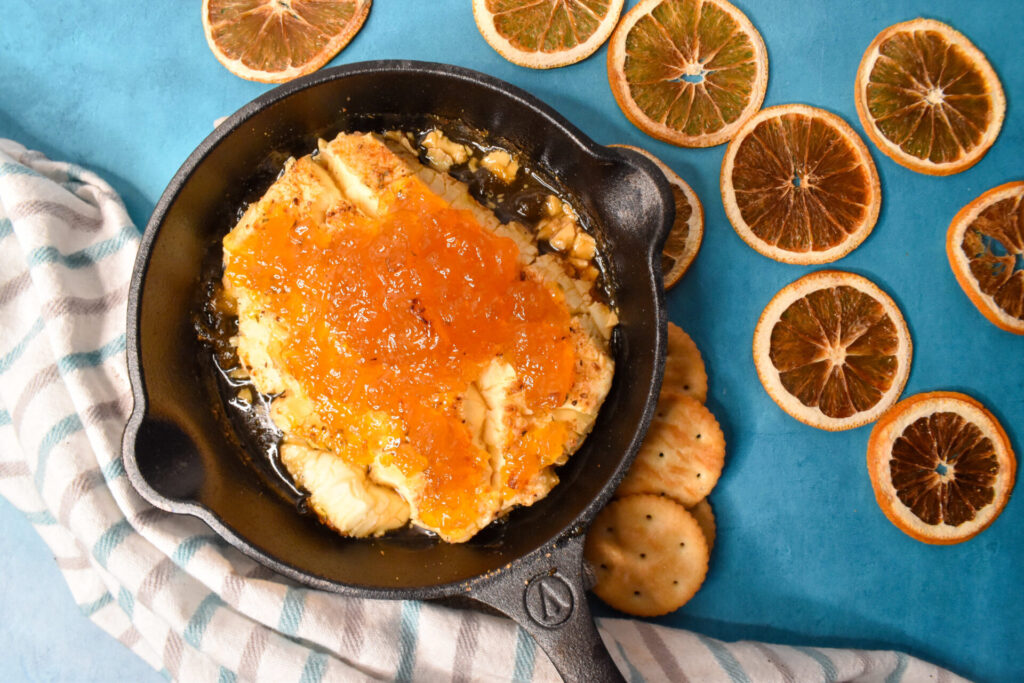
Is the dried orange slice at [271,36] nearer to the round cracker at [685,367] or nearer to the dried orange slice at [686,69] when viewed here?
the dried orange slice at [686,69]

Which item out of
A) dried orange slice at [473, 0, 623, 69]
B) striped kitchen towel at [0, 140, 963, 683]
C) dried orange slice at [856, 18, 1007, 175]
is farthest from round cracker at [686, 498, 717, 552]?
dried orange slice at [473, 0, 623, 69]

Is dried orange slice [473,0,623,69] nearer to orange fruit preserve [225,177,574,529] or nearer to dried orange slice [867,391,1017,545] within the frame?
orange fruit preserve [225,177,574,529]

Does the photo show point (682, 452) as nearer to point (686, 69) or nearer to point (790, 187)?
point (790, 187)

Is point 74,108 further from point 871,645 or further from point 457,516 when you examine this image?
point 871,645

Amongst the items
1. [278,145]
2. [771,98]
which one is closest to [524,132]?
[278,145]

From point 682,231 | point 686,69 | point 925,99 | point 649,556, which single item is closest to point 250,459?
point 649,556

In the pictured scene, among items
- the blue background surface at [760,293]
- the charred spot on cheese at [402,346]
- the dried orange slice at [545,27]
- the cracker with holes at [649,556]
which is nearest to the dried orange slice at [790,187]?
the blue background surface at [760,293]
